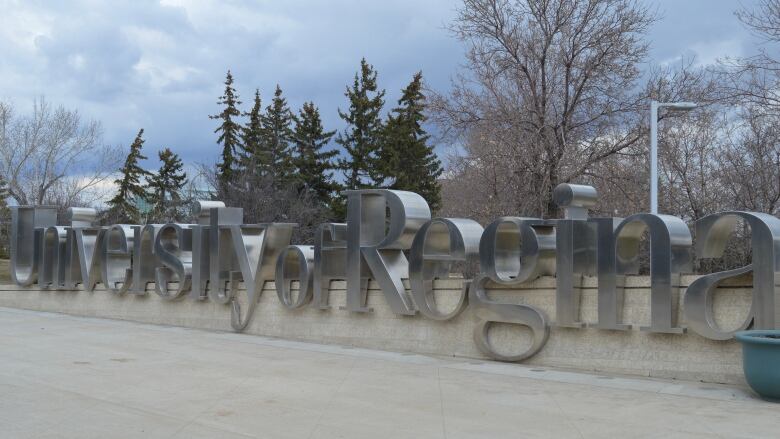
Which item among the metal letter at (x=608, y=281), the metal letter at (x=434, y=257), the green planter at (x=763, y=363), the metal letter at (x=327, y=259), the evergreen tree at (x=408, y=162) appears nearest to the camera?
the green planter at (x=763, y=363)

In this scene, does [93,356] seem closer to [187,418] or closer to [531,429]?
[187,418]

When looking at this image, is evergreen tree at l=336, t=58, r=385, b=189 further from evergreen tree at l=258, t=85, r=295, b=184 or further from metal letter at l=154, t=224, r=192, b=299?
metal letter at l=154, t=224, r=192, b=299

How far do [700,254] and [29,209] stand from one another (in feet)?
61.9

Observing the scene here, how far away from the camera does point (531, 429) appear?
802 cm

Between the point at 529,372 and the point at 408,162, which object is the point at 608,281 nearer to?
the point at 529,372

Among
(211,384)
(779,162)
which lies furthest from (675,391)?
(779,162)

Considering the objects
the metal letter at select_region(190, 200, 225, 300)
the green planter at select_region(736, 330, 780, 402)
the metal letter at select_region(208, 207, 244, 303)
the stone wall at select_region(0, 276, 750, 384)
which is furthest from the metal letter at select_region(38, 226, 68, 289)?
the green planter at select_region(736, 330, 780, 402)

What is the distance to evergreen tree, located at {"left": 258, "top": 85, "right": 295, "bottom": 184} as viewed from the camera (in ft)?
180

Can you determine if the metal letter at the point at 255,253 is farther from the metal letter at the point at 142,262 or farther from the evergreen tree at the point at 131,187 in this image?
the evergreen tree at the point at 131,187

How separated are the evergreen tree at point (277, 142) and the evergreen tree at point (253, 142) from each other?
0.24 m

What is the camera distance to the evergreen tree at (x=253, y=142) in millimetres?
54688

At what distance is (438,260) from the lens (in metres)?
13.8

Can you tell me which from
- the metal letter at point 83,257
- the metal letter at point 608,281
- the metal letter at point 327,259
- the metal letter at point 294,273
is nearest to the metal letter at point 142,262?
the metal letter at point 83,257

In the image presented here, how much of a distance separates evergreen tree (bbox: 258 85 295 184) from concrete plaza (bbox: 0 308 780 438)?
129 feet
